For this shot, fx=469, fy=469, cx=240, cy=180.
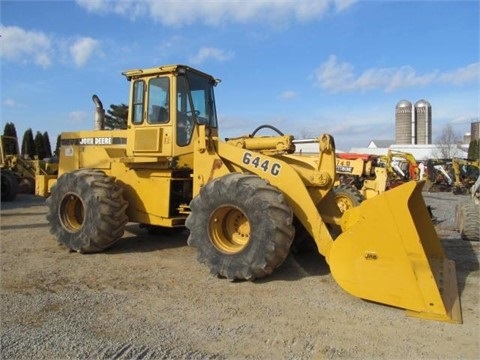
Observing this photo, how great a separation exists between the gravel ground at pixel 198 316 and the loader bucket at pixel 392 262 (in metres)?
0.16

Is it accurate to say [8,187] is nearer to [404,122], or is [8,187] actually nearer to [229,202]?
[229,202]

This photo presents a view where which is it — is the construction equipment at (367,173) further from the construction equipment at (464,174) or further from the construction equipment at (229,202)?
the construction equipment at (464,174)

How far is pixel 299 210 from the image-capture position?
5.96 m

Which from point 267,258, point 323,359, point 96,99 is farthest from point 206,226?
point 96,99

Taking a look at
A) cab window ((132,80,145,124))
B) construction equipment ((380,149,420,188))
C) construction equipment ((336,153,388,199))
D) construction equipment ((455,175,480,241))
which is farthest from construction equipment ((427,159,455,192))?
cab window ((132,80,145,124))

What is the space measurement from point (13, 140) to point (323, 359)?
19.4 metres

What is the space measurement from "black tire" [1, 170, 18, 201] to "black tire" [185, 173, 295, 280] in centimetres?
1329

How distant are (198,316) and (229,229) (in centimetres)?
179

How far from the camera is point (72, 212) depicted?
26.4 feet

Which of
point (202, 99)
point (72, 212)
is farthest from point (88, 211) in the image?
point (202, 99)

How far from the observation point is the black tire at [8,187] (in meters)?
17.1

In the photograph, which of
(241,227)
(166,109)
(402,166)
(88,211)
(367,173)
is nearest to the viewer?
(241,227)

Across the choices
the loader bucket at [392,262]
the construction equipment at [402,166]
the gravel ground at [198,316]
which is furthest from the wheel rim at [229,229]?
the construction equipment at [402,166]

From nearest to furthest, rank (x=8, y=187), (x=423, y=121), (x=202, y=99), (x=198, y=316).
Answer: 1. (x=198, y=316)
2. (x=202, y=99)
3. (x=8, y=187)
4. (x=423, y=121)
